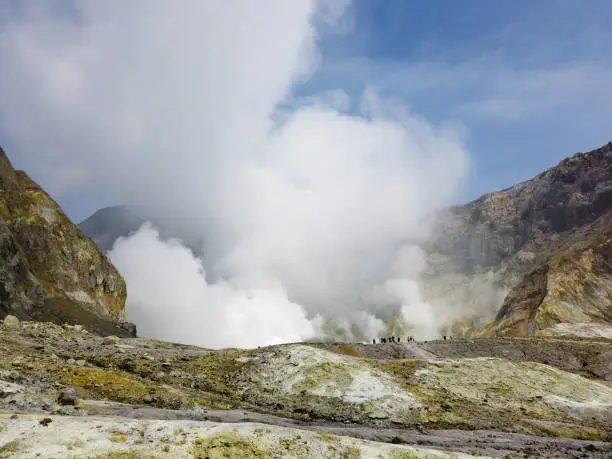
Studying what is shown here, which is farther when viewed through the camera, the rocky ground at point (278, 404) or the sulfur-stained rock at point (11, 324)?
the sulfur-stained rock at point (11, 324)

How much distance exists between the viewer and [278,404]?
→ 38.8 meters

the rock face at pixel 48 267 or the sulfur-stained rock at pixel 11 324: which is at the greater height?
the rock face at pixel 48 267

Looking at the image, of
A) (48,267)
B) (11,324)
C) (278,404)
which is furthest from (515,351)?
(48,267)

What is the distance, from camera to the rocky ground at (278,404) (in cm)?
1970

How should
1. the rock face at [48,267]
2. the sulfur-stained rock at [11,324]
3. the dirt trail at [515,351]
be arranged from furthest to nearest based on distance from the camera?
the rock face at [48,267]
the dirt trail at [515,351]
the sulfur-stained rock at [11,324]

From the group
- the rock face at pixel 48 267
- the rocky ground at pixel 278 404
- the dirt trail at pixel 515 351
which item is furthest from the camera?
the rock face at pixel 48 267

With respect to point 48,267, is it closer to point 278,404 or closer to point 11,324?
point 11,324

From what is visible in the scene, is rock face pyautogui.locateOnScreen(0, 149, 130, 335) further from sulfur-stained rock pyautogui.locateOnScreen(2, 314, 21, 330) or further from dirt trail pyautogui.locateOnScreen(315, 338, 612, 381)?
dirt trail pyautogui.locateOnScreen(315, 338, 612, 381)

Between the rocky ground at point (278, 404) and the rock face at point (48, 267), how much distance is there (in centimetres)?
6346

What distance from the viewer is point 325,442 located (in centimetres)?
2181

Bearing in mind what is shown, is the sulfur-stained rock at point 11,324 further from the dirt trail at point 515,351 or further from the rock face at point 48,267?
the rock face at point 48,267

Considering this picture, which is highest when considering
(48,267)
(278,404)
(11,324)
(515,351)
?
(48,267)

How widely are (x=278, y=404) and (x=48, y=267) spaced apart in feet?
411

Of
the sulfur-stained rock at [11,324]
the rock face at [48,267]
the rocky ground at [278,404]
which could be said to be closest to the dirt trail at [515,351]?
the rocky ground at [278,404]
